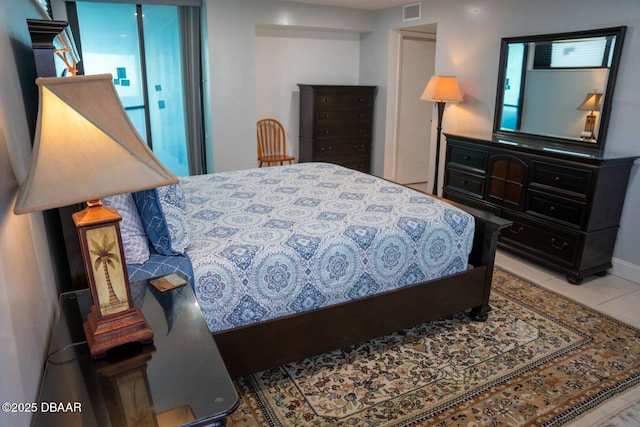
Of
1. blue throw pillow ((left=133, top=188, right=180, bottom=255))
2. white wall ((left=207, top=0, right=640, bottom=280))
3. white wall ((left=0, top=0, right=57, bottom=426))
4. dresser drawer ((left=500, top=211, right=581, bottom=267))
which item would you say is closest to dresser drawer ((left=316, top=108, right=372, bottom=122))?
white wall ((left=207, top=0, right=640, bottom=280))

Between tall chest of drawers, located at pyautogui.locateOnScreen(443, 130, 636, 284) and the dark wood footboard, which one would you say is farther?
tall chest of drawers, located at pyautogui.locateOnScreen(443, 130, 636, 284)

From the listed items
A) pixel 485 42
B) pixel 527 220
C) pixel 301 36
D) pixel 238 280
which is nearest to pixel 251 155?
pixel 301 36

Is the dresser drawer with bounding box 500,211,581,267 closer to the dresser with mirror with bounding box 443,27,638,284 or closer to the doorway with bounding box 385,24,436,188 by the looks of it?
the dresser with mirror with bounding box 443,27,638,284

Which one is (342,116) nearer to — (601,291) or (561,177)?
(561,177)

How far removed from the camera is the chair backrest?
548 cm

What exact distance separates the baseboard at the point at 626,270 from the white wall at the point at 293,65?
3.84 m

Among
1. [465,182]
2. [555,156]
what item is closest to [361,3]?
[465,182]

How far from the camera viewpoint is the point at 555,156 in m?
3.16

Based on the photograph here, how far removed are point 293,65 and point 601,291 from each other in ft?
13.8

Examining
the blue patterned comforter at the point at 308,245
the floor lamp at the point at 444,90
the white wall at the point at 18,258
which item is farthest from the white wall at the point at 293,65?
the white wall at the point at 18,258

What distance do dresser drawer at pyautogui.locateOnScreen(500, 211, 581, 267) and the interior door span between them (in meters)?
2.44

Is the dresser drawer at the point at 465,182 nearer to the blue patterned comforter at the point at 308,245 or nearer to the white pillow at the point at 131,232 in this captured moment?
the blue patterned comforter at the point at 308,245

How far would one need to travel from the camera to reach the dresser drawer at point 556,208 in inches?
121

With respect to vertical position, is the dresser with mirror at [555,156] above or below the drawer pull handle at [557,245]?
above
